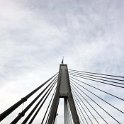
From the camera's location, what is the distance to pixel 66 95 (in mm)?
13422

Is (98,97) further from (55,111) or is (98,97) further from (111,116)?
(55,111)

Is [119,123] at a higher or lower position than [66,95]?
lower

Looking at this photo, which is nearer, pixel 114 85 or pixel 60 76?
pixel 114 85

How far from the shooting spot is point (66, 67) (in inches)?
663

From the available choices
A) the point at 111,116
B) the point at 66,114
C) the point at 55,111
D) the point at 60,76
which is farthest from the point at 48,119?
the point at 60,76

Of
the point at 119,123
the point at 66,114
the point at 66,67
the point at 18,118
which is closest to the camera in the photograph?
the point at 18,118

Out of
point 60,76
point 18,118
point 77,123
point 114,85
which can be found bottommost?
point 77,123

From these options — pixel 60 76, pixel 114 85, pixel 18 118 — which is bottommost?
pixel 18 118

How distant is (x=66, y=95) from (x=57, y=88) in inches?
28.7

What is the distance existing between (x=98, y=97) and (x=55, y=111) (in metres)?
2.47

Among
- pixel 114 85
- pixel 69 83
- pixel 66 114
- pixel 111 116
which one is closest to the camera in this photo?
pixel 111 116

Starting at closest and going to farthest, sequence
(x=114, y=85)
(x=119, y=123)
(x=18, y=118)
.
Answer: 1. (x=18, y=118)
2. (x=119, y=123)
3. (x=114, y=85)

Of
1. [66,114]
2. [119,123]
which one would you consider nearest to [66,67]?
[66,114]

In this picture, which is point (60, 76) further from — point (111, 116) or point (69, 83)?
point (111, 116)
